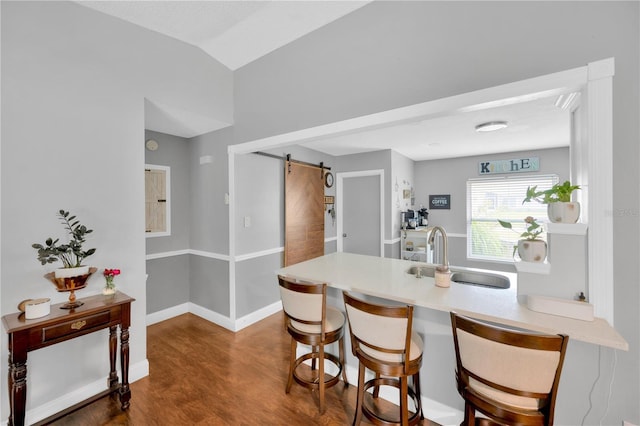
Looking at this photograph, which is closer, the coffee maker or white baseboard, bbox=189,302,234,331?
white baseboard, bbox=189,302,234,331

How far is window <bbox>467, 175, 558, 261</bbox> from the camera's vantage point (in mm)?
4734

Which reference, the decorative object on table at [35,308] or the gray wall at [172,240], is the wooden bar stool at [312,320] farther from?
the gray wall at [172,240]

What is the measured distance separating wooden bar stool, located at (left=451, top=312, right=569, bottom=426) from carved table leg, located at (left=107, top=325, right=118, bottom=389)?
2423 mm

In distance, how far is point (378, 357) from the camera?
1566mm

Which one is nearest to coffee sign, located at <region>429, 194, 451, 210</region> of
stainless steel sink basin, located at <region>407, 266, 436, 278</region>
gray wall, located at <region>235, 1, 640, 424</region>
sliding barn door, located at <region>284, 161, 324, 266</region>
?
sliding barn door, located at <region>284, 161, 324, 266</region>

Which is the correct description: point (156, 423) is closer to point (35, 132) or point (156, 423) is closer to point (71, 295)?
point (71, 295)

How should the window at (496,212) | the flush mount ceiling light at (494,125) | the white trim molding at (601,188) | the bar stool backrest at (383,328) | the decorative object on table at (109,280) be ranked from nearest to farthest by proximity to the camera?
the white trim molding at (601,188)
the bar stool backrest at (383,328)
the decorative object on table at (109,280)
the flush mount ceiling light at (494,125)
the window at (496,212)

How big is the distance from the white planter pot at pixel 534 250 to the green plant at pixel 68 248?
2.82 metres

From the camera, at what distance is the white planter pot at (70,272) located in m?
1.79

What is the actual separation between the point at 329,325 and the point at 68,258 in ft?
6.66

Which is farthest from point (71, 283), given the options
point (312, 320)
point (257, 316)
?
point (257, 316)

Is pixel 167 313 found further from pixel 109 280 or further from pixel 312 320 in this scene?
pixel 312 320

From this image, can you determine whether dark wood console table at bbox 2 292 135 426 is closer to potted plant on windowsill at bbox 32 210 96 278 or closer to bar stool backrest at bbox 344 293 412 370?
potted plant on windowsill at bbox 32 210 96 278

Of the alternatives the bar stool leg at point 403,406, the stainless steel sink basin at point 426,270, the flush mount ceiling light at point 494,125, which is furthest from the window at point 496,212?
the bar stool leg at point 403,406
